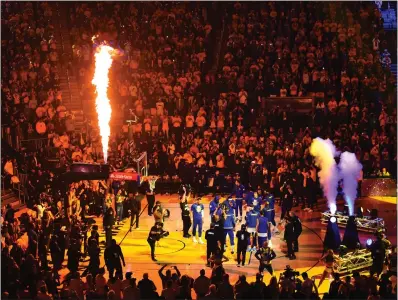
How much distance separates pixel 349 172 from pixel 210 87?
26.1ft

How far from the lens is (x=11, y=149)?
25297 mm

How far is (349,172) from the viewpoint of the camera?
83.6 feet

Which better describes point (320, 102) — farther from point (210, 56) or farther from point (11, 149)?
point (11, 149)

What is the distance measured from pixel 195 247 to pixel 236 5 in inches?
700

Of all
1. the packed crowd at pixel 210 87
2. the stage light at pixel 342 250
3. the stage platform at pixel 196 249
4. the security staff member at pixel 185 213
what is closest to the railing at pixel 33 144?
the packed crowd at pixel 210 87

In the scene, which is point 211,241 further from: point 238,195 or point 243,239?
point 238,195

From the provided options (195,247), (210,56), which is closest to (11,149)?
(195,247)

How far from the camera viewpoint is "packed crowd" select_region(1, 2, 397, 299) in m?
26.3

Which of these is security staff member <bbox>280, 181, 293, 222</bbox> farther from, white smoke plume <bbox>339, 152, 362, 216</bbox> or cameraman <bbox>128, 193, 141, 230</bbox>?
cameraman <bbox>128, 193, 141, 230</bbox>

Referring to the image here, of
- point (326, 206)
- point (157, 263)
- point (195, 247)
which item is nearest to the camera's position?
point (157, 263)

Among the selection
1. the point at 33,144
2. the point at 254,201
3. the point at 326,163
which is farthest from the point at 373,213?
the point at 33,144

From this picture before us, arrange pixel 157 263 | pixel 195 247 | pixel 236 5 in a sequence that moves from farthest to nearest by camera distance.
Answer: pixel 236 5 < pixel 195 247 < pixel 157 263

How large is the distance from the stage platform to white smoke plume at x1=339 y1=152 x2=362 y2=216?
83 centimetres

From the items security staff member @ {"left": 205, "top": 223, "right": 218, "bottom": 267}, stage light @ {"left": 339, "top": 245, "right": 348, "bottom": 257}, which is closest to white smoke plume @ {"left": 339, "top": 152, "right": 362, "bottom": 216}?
stage light @ {"left": 339, "top": 245, "right": 348, "bottom": 257}
